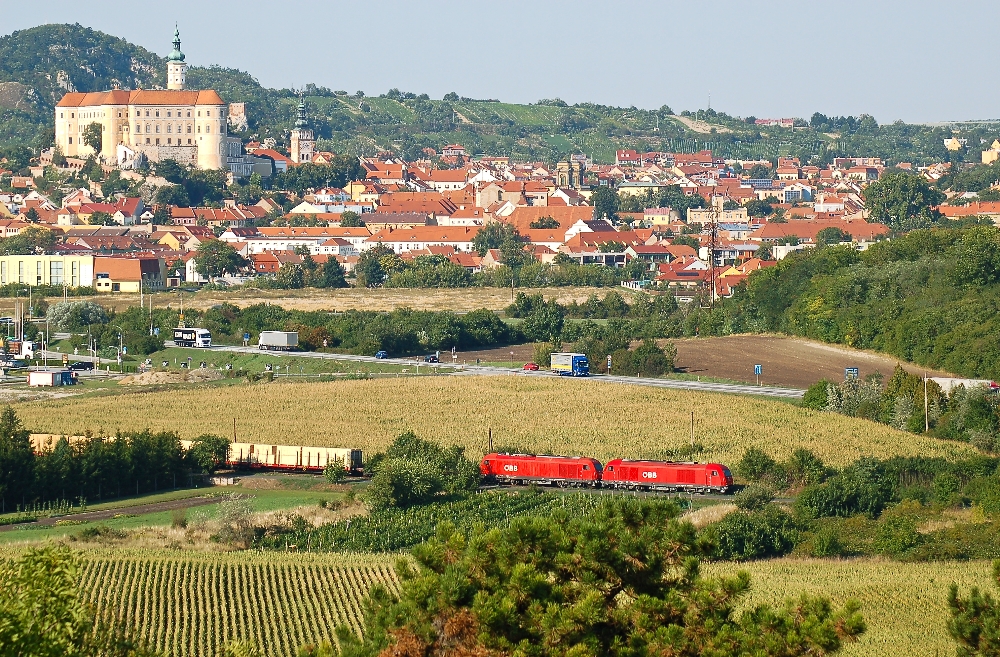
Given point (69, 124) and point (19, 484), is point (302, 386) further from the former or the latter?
point (69, 124)

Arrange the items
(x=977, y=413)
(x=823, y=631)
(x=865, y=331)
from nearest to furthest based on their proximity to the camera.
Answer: (x=823, y=631), (x=977, y=413), (x=865, y=331)

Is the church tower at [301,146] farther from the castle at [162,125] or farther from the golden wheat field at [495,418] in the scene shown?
the golden wheat field at [495,418]

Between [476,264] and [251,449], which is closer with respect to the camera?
[251,449]

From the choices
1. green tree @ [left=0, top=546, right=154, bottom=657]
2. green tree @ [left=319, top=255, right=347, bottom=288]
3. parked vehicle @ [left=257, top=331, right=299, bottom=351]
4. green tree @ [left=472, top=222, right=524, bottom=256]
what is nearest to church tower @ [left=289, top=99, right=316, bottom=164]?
green tree @ [left=472, top=222, right=524, bottom=256]

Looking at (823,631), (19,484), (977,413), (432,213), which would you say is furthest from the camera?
(432,213)

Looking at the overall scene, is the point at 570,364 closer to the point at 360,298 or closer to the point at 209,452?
the point at 209,452

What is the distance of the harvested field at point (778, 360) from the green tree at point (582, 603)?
36.8m

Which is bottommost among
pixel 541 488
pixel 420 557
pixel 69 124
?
pixel 541 488

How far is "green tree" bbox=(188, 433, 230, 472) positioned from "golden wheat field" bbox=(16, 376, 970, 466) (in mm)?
2673

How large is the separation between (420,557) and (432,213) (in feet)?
359

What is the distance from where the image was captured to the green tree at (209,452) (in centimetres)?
4178

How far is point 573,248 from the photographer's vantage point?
109750 mm

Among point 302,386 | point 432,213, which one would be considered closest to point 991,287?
point 302,386

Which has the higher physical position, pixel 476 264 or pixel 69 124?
pixel 69 124
